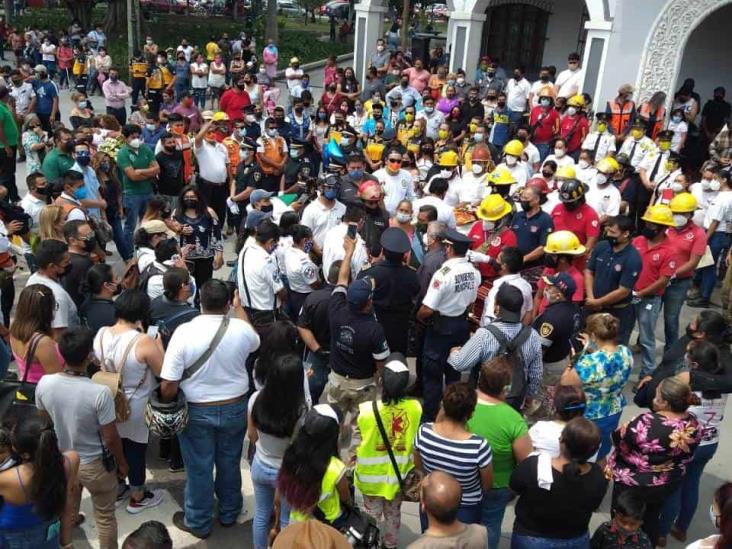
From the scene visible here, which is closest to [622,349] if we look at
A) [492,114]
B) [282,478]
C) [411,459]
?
[411,459]

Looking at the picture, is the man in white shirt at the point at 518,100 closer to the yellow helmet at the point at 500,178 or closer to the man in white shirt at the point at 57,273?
the yellow helmet at the point at 500,178

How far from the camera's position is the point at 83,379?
367cm

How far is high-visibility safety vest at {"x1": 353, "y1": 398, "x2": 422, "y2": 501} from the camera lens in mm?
3639

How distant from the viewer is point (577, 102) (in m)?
12.0

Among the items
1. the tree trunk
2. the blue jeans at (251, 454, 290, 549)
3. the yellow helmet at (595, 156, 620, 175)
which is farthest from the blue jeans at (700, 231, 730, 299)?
the tree trunk

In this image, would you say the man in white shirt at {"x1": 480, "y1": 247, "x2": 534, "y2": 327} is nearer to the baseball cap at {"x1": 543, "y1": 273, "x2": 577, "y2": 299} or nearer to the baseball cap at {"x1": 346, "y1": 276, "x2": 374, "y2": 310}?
the baseball cap at {"x1": 543, "y1": 273, "x2": 577, "y2": 299}

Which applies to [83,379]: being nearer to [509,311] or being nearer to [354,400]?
[354,400]

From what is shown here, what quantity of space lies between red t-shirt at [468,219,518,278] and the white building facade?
8219mm

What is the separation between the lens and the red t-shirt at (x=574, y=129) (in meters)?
11.0

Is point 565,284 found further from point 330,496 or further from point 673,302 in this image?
point 673,302

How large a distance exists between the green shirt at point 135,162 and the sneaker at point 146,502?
4331mm

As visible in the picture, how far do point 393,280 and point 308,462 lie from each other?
2212mm

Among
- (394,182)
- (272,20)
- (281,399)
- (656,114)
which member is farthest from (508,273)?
(272,20)

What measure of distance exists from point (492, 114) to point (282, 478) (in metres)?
10.1
